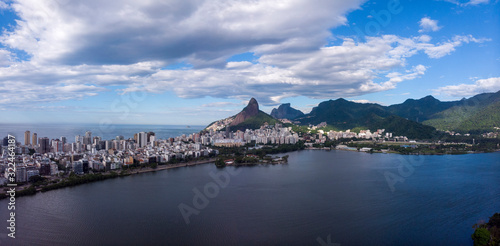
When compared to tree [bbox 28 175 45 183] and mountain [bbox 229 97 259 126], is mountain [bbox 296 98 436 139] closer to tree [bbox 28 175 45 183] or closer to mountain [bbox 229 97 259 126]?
mountain [bbox 229 97 259 126]

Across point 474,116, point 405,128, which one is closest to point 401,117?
point 474,116

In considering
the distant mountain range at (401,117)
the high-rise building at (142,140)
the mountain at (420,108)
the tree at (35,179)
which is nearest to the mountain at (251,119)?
the distant mountain range at (401,117)

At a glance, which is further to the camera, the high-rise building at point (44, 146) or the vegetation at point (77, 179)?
the high-rise building at point (44, 146)

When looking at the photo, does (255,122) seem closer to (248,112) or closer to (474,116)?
(248,112)

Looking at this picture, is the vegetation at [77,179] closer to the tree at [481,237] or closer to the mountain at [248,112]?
the tree at [481,237]

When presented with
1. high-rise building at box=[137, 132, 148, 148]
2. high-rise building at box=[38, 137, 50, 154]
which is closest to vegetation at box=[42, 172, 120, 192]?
high-rise building at box=[38, 137, 50, 154]

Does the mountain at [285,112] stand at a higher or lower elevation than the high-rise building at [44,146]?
higher

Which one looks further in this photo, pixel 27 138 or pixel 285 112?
pixel 285 112

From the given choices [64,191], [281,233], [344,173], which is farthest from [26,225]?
[344,173]
